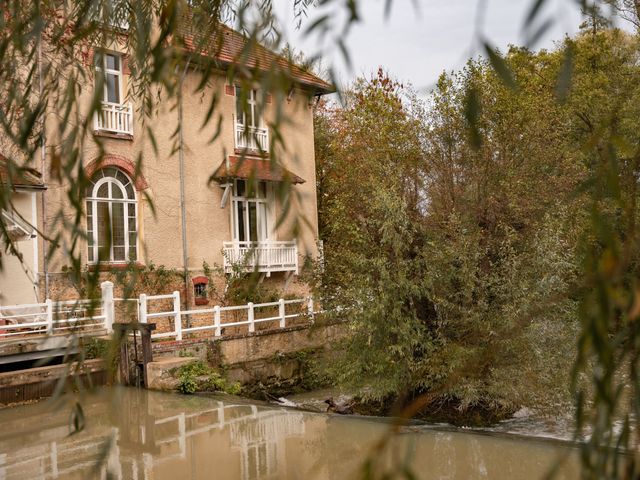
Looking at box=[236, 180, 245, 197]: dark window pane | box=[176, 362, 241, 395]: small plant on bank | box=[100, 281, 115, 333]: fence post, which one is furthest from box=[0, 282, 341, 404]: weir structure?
box=[236, 180, 245, 197]: dark window pane

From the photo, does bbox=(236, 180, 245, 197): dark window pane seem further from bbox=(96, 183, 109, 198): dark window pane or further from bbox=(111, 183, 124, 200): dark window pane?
Result: bbox=(96, 183, 109, 198): dark window pane

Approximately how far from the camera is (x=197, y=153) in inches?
643

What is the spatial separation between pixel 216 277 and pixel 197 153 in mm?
3030

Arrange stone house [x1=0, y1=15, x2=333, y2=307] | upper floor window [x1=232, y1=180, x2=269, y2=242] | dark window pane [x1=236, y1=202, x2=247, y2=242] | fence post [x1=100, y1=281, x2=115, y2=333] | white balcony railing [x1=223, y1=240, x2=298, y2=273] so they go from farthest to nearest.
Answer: dark window pane [x1=236, y1=202, x2=247, y2=242], upper floor window [x1=232, y1=180, x2=269, y2=242], white balcony railing [x1=223, y1=240, x2=298, y2=273], stone house [x1=0, y1=15, x2=333, y2=307], fence post [x1=100, y1=281, x2=115, y2=333]

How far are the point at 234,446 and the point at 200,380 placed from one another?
11.2 feet

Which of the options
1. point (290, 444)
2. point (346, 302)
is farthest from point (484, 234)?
point (290, 444)

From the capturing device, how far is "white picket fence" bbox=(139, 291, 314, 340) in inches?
516

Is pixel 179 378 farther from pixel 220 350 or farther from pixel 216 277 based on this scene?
pixel 216 277

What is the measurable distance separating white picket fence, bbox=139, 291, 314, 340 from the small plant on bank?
0.99 m

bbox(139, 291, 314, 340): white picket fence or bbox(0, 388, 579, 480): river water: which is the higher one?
bbox(139, 291, 314, 340): white picket fence

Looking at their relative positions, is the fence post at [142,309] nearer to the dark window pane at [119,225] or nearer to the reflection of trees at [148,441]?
the dark window pane at [119,225]

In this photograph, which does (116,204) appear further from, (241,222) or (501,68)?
(501,68)

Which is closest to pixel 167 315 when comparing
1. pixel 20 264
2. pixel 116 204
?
pixel 116 204

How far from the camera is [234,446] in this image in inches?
336
